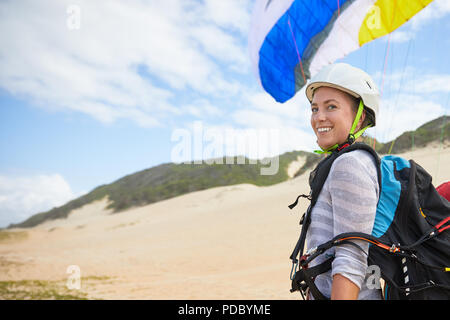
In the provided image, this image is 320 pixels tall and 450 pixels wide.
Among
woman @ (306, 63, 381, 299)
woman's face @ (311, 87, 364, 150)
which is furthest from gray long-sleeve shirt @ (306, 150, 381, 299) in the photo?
woman's face @ (311, 87, 364, 150)

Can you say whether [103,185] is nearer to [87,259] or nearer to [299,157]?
[299,157]

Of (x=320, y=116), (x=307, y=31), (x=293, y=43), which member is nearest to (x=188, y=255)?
(x=293, y=43)

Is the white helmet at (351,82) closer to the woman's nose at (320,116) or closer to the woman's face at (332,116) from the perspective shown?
the woman's face at (332,116)

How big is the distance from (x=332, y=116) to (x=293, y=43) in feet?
18.4

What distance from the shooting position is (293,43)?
6.81 meters

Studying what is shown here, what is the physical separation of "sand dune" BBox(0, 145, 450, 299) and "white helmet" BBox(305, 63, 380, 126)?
23.0 ft

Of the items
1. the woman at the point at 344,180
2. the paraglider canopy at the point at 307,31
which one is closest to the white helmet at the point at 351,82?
the woman at the point at 344,180

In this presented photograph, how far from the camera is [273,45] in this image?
6.94 m

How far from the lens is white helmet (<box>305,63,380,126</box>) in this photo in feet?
5.43

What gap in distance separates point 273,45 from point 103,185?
65.9m

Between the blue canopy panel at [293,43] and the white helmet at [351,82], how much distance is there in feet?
15.8

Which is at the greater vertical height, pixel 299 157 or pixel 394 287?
Result: pixel 299 157
